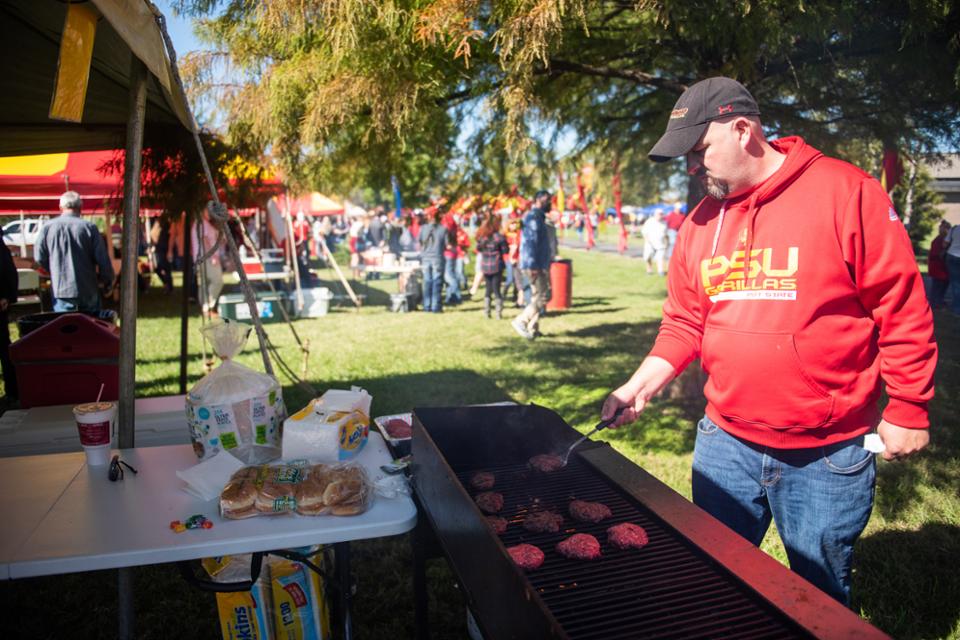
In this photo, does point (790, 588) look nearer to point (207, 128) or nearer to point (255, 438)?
point (255, 438)

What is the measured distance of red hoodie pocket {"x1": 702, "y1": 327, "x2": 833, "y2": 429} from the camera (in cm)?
197

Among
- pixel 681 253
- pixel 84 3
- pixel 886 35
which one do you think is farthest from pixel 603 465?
pixel 886 35

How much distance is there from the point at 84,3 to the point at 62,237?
614 cm

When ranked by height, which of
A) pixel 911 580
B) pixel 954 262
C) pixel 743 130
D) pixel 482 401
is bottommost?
pixel 911 580

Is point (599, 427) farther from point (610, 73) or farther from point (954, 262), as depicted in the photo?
point (954, 262)

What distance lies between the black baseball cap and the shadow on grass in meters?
2.44

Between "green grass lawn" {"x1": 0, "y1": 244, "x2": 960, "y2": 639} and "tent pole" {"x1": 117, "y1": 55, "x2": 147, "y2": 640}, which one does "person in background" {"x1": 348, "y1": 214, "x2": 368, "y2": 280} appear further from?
"tent pole" {"x1": 117, "y1": 55, "x2": 147, "y2": 640}

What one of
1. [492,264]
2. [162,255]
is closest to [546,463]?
[492,264]

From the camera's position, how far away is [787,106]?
4.63 meters

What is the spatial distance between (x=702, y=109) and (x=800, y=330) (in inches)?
29.8

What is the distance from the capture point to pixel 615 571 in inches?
72.9

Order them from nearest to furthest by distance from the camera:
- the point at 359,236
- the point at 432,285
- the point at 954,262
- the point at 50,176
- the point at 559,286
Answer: the point at 50,176 < the point at 954,262 < the point at 432,285 < the point at 559,286 < the point at 359,236

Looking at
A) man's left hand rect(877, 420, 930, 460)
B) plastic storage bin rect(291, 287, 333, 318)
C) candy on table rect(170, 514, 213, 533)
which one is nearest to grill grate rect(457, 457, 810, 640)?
man's left hand rect(877, 420, 930, 460)

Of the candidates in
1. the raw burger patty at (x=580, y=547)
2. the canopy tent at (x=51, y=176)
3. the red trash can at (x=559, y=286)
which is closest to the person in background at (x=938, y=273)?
the red trash can at (x=559, y=286)
